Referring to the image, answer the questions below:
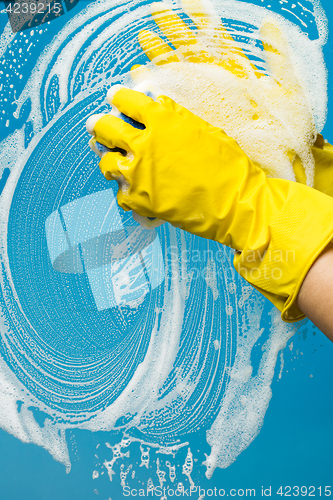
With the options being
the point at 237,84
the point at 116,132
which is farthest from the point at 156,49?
the point at 116,132

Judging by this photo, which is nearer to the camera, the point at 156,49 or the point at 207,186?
the point at 207,186

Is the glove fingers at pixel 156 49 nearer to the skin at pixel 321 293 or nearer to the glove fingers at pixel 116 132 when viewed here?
the glove fingers at pixel 116 132

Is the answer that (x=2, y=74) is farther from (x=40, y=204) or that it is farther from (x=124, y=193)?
(x=124, y=193)

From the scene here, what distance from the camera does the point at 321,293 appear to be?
52 cm

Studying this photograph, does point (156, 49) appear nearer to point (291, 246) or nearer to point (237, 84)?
point (237, 84)

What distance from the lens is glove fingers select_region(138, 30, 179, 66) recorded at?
807 mm

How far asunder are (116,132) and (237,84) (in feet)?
1.20

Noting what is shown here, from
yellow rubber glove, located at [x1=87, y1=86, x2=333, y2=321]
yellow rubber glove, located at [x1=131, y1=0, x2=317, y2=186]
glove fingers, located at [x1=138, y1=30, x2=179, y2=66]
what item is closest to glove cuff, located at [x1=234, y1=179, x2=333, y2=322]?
yellow rubber glove, located at [x1=87, y1=86, x2=333, y2=321]

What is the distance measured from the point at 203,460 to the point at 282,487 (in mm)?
223

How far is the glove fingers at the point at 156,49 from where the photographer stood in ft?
2.65

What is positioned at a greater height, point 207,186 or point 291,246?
point 207,186

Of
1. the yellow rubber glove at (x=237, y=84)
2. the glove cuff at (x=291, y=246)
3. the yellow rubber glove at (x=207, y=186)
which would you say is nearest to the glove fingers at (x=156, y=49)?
the yellow rubber glove at (x=237, y=84)

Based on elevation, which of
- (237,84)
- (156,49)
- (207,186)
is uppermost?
(156,49)

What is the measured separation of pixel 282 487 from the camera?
86cm
